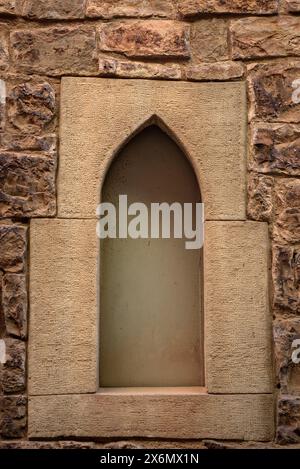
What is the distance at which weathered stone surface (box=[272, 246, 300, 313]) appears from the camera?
3.73m

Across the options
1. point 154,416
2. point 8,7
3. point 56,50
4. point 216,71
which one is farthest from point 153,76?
point 154,416

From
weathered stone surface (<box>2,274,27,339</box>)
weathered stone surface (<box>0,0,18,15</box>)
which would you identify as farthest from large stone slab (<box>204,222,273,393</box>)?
weathered stone surface (<box>0,0,18,15</box>)

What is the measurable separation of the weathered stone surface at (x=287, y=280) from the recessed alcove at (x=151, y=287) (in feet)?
1.49

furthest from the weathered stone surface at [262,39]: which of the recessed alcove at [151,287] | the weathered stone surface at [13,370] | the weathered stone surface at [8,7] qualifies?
the weathered stone surface at [13,370]

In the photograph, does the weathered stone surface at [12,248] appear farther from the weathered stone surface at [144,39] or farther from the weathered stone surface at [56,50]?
the weathered stone surface at [144,39]

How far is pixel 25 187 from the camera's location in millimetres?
3740

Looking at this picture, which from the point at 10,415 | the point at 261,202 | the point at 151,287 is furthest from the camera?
the point at 151,287

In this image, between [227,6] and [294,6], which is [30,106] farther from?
[294,6]

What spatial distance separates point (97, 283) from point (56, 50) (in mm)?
1336

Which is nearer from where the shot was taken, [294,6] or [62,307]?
[62,307]

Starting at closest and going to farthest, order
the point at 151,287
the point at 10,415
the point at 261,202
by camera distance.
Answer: the point at 10,415
the point at 261,202
the point at 151,287

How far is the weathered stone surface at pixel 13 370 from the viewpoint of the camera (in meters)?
3.68

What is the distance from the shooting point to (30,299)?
12.2 feet

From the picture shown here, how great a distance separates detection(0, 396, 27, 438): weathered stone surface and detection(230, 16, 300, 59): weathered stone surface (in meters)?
2.28
